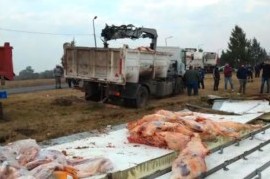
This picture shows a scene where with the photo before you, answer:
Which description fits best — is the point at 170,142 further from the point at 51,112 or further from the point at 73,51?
the point at 73,51

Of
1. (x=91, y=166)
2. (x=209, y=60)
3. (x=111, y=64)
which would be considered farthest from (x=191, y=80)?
(x=209, y=60)

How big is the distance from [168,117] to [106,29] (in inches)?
516

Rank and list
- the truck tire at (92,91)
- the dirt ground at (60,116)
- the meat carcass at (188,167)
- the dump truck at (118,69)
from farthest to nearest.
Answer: the truck tire at (92,91)
the dump truck at (118,69)
the dirt ground at (60,116)
the meat carcass at (188,167)

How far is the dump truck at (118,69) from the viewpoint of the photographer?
666 inches

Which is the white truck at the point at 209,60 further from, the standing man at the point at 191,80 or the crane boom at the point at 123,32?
the crane boom at the point at 123,32

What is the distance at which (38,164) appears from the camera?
4957 mm

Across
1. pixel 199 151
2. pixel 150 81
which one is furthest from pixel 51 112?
pixel 199 151

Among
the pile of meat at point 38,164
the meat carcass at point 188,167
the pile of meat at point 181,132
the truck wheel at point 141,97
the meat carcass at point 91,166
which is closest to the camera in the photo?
the pile of meat at point 38,164

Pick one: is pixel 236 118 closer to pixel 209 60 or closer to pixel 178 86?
pixel 178 86

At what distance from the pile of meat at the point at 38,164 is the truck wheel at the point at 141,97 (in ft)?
40.5

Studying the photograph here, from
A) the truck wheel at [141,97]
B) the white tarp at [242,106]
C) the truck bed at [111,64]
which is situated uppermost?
the truck bed at [111,64]

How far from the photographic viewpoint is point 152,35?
69.7 feet

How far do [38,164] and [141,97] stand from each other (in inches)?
537

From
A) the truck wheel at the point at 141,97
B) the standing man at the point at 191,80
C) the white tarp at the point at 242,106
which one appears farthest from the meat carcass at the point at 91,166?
the standing man at the point at 191,80
